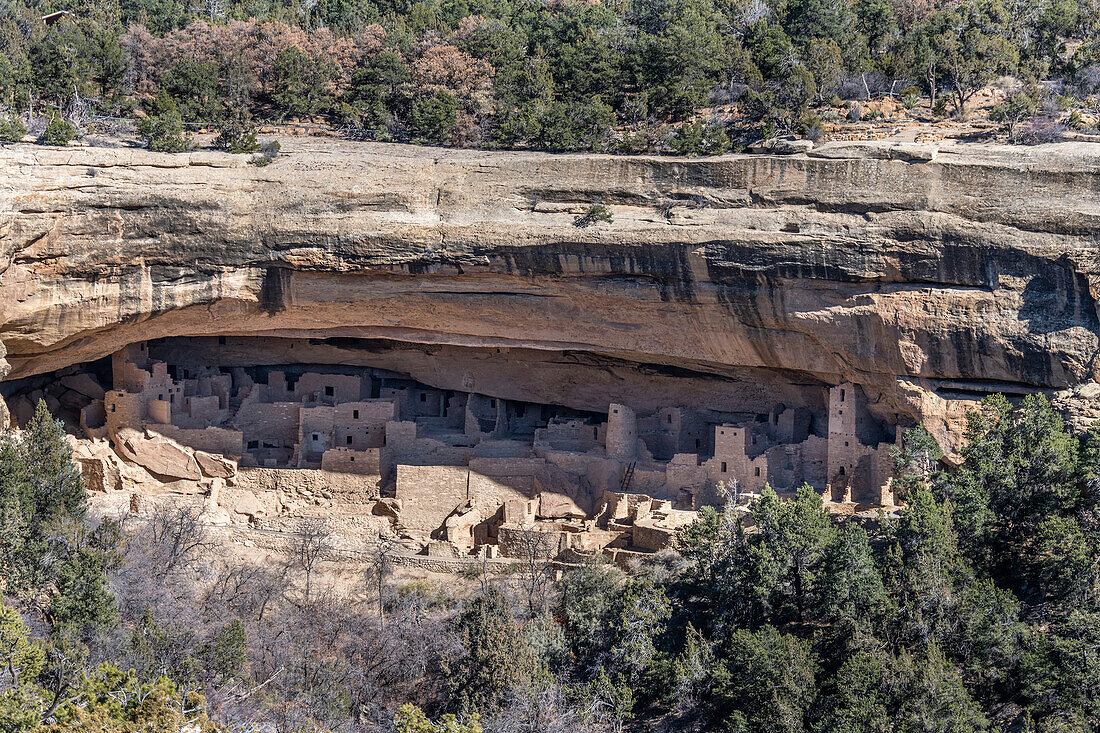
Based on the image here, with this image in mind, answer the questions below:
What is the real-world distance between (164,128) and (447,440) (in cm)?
768

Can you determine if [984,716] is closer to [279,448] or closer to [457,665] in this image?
[457,665]

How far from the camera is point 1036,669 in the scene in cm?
1861

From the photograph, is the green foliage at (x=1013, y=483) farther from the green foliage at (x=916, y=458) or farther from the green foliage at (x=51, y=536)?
the green foliage at (x=51, y=536)

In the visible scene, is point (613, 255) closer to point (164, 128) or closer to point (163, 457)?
point (164, 128)

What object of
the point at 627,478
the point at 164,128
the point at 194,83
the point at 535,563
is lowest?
the point at 535,563

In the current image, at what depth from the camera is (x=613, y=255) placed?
2320 cm

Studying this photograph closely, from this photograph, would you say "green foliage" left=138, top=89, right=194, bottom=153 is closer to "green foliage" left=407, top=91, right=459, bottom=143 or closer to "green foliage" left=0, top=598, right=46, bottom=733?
"green foliage" left=407, top=91, right=459, bottom=143

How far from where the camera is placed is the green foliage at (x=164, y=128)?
79.4 ft

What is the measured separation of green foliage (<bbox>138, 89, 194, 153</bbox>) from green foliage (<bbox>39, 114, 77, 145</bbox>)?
1.38m

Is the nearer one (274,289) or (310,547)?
(310,547)

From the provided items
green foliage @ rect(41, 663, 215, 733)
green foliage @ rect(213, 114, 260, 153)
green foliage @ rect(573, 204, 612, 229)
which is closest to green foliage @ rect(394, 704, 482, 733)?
green foliage @ rect(41, 663, 215, 733)

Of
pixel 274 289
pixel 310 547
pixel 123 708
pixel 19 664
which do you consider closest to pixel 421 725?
pixel 123 708

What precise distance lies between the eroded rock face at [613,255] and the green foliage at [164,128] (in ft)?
2.41

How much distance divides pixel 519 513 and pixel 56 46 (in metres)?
14.8
